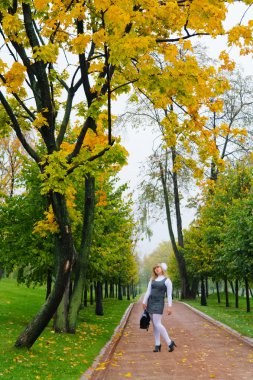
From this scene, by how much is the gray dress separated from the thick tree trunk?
7.51ft

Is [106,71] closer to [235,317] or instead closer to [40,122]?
[40,122]

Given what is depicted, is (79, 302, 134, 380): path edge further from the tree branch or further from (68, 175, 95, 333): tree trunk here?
the tree branch

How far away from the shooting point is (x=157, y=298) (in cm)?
1105

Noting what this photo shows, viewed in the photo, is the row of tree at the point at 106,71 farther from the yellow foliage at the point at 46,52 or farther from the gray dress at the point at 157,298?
the gray dress at the point at 157,298

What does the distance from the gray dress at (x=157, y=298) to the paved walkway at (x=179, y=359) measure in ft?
3.32

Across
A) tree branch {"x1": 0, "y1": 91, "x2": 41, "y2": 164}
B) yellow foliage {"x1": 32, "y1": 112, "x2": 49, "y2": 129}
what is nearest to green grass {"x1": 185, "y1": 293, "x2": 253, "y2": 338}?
tree branch {"x1": 0, "y1": 91, "x2": 41, "y2": 164}

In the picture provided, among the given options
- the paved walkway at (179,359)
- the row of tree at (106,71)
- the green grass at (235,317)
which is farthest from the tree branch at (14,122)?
the green grass at (235,317)

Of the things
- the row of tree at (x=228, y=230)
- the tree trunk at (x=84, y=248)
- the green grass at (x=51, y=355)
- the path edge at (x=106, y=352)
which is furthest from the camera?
the row of tree at (x=228, y=230)

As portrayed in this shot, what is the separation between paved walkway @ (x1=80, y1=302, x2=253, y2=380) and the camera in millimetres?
8344

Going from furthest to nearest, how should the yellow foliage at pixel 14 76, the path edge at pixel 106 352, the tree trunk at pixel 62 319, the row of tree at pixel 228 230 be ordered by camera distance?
the row of tree at pixel 228 230, the tree trunk at pixel 62 319, the yellow foliage at pixel 14 76, the path edge at pixel 106 352

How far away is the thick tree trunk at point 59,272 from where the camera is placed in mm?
9906

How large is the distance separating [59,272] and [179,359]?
3174 millimetres

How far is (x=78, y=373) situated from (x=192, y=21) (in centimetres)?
680

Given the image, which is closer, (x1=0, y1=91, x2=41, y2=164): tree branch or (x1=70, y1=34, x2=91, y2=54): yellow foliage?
(x1=70, y1=34, x2=91, y2=54): yellow foliage
